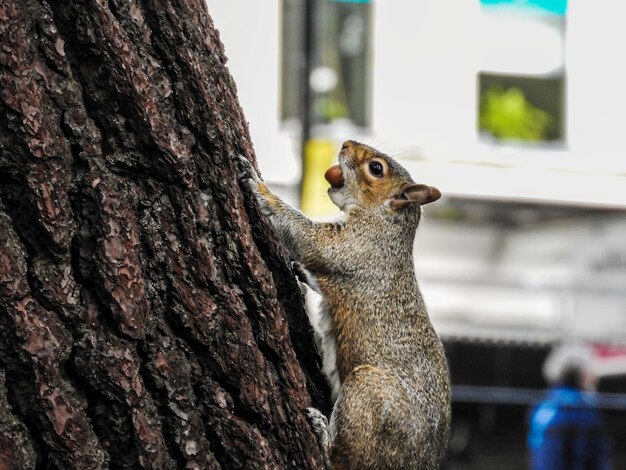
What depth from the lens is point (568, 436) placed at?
9.32m

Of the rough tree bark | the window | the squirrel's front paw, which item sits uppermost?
the window

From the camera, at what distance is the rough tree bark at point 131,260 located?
1793 millimetres

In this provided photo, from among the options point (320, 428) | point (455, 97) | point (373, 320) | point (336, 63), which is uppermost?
point (336, 63)

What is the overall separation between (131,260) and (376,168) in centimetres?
153

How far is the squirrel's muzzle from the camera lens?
10.8 ft

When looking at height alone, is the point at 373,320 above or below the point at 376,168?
below

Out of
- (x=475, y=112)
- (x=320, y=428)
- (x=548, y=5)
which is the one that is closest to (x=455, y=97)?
(x=475, y=112)

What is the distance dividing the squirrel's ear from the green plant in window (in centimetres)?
987

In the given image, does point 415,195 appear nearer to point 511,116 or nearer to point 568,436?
point 568,436

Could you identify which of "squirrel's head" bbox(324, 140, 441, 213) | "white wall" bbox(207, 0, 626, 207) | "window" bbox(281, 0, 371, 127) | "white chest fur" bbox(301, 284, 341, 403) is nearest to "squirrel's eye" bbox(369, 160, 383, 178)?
"squirrel's head" bbox(324, 140, 441, 213)

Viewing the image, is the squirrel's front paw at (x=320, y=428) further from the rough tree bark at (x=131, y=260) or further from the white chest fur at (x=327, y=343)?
the white chest fur at (x=327, y=343)

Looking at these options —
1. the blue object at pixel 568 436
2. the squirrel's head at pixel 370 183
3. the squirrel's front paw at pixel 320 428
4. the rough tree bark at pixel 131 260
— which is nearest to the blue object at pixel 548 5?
the blue object at pixel 568 436

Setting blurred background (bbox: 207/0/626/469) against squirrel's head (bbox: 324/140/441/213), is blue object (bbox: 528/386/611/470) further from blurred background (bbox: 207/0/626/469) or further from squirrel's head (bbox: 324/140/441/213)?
squirrel's head (bbox: 324/140/441/213)

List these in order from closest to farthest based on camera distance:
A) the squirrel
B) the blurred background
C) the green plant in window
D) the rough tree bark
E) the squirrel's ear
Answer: the rough tree bark
the squirrel
the squirrel's ear
the blurred background
the green plant in window
